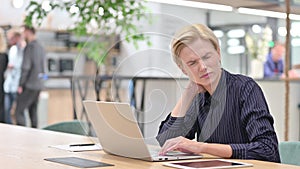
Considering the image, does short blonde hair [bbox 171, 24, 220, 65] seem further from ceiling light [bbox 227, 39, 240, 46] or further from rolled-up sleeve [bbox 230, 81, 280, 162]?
ceiling light [bbox 227, 39, 240, 46]

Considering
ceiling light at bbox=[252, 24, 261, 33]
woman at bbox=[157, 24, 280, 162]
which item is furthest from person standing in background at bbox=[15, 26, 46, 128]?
woman at bbox=[157, 24, 280, 162]

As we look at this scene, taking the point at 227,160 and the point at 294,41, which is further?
the point at 294,41

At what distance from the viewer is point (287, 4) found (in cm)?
368

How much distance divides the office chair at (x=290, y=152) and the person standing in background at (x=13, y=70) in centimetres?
561

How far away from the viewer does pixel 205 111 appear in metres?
2.06

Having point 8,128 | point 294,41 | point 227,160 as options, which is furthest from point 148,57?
point 294,41

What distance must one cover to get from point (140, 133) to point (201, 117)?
0.22m

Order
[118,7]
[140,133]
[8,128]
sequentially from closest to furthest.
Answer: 1. [140,133]
2. [8,128]
3. [118,7]

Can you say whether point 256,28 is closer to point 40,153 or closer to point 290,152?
point 290,152

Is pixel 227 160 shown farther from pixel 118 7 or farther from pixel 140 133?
pixel 118 7

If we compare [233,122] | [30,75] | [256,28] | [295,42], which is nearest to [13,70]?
[30,75]

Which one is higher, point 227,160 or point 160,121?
point 160,121

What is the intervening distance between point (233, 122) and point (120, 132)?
46 cm

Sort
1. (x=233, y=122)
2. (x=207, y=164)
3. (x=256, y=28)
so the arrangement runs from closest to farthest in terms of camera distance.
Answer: (x=207, y=164) < (x=233, y=122) < (x=256, y=28)
